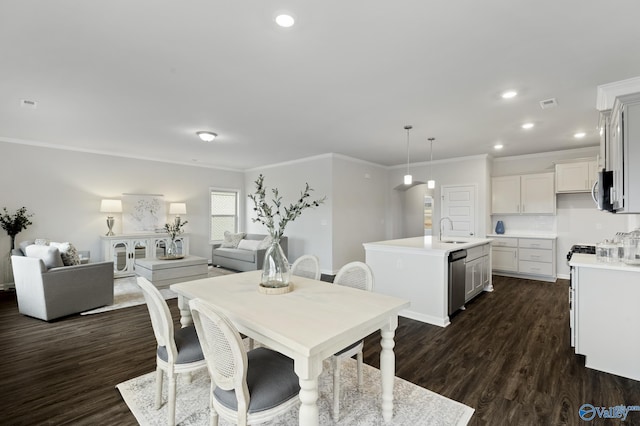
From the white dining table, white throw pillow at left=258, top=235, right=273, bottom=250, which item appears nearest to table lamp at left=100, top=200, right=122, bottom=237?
white throw pillow at left=258, top=235, right=273, bottom=250

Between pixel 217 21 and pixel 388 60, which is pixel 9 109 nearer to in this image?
pixel 217 21

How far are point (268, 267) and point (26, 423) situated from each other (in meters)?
1.77

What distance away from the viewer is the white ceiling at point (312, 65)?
1.90 metres

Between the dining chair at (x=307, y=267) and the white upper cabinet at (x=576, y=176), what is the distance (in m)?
5.48

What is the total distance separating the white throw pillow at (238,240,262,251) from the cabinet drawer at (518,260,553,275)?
5.46 metres

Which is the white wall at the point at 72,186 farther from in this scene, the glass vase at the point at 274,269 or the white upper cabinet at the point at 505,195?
the white upper cabinet at the point at 505,195

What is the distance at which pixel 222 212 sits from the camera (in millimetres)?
8102

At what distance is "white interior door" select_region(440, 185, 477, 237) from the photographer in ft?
20.9

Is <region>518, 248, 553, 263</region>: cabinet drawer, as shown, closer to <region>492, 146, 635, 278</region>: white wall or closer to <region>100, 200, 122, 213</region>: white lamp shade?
<region>492, 146, 635, 278</region>: white wall

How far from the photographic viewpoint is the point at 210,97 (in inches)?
128

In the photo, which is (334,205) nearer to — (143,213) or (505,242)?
(505,242)

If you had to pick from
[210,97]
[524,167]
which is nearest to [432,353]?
[210,97]

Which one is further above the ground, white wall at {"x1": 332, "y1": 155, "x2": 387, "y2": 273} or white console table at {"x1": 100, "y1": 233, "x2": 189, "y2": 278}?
white wall at {"x1": 332, "y1": 155, "x2": 387, "y2": 273}

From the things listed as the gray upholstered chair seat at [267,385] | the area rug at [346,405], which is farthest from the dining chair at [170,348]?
the gray upholstered chair seat at [267,385]
